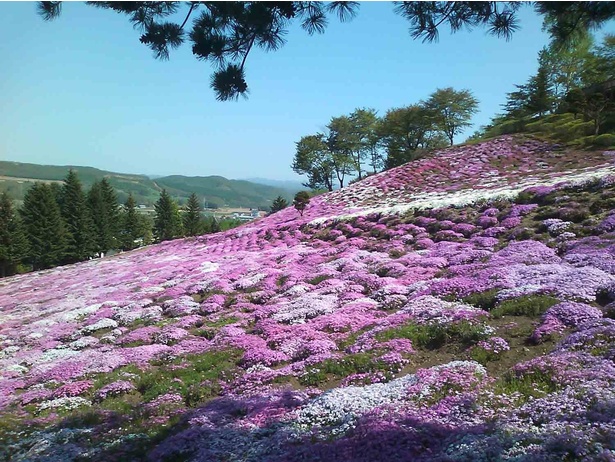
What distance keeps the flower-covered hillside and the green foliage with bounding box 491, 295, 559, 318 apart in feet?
0.15

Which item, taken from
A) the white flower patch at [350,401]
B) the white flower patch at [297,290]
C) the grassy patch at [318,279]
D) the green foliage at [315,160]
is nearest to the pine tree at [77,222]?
the green foliage at [315,160]

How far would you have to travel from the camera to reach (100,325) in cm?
1738

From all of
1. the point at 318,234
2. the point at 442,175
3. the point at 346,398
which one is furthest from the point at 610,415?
the point at 442,175

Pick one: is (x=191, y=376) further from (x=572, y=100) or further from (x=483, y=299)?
(x=572, y=100)

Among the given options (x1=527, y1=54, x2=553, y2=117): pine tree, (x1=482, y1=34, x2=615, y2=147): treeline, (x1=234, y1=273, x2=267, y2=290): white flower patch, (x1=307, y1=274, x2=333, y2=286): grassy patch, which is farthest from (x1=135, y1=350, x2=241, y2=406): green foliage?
(x1=527, y1=54, x2=553, y2=117): pine tree

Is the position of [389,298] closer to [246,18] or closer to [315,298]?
[315,298]

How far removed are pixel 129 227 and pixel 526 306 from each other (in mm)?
84837

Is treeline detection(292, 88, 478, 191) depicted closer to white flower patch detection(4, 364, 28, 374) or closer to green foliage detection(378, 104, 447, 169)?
green foliage detection(378, 104, 447, 169)

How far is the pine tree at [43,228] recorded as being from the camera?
2451 inches

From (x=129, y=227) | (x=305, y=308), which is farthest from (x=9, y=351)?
(x=129, y=227)

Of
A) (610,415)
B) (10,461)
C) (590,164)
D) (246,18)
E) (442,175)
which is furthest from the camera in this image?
(442,175)

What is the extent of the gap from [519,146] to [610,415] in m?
42.2

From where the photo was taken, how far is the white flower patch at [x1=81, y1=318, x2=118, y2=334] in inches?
673

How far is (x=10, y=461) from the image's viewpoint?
7.84m
